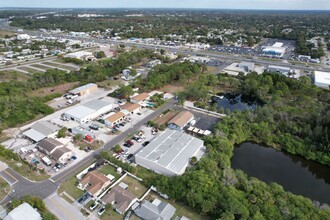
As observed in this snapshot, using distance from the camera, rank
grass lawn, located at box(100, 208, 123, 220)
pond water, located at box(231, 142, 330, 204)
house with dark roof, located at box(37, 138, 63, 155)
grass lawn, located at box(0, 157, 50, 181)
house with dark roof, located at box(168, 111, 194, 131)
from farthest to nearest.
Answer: house with dark roof, located at box(168, 111, 194, 131) < house with dark roof, located at box(37, 138, 63, 155) < pond water, located at box(231, 142, 330, 204) < grass lawn, located at box(0, 157, 50, 181) < grass lawn, located at box(100, 208, 123, 220)

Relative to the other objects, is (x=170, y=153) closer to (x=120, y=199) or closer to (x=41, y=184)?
(x=120, y=199)

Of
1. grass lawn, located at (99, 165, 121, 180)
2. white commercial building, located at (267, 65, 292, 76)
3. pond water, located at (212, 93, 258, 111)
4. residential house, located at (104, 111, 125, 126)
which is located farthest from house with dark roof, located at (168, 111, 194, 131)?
white commercial building, located at (267, 65, 292, 76)

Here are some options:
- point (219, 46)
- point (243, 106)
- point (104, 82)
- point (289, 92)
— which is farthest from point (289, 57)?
point (104, 82)

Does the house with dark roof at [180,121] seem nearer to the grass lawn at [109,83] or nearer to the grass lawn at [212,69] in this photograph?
the grass lawn at [109,83]

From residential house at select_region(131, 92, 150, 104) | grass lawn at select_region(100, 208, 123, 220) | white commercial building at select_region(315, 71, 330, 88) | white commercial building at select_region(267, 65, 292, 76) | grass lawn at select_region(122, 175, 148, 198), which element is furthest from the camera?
white commercial building at select_region(267, 65, 292, 76)

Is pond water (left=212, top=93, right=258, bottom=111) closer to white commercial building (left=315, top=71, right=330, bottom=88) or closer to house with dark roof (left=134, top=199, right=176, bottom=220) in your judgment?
white commercial building (left=315, top=71, right=330, bottom=88)

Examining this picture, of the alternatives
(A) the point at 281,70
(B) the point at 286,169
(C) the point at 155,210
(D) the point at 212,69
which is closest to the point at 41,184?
(C) the point at 155,210

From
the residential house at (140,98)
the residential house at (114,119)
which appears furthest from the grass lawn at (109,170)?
the residential house at (140,98)
